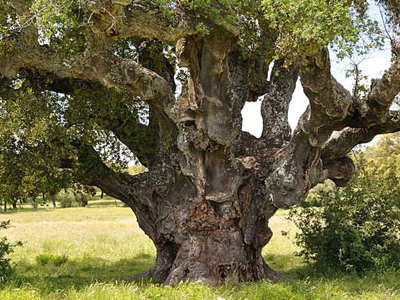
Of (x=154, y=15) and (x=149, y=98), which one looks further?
(x=149, y=98)

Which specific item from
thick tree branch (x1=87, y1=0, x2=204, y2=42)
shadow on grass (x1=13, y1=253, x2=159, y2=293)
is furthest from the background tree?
shadow on grass (x1=13, y1=253, x2=159, y2=293)

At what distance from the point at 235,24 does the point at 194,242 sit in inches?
230

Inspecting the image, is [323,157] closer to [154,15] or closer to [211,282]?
[211,282]

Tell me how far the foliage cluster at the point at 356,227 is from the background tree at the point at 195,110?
1.22m

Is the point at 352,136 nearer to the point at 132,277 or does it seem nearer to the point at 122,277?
the point at 132,277

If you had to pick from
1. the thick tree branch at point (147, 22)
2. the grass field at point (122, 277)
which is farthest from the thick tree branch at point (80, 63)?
the grass field at point (122, 277)

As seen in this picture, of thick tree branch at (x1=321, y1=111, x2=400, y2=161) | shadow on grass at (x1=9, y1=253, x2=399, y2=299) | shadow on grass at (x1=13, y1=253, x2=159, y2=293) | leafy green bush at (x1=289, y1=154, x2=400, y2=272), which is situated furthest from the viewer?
leafy green bush at (x1=289, y1=154, x2=400, y2=272)

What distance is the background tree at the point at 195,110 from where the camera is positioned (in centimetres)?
916

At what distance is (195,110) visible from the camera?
33.6ft

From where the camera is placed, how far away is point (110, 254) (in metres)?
18.1

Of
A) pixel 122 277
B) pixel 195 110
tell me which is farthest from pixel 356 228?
pixel 122 277

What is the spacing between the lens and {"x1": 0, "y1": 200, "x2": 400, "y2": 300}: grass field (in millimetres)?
8766

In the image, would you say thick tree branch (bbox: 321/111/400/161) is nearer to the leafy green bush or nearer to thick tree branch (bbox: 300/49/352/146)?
thick tree branch (bbox: 300/49/352/146)

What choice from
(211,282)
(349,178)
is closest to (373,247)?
(349,178)
